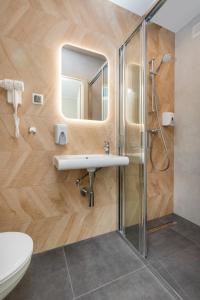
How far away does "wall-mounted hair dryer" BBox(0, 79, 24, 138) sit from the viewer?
46.9 inches

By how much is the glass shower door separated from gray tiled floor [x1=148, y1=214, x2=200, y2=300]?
19 centimetres

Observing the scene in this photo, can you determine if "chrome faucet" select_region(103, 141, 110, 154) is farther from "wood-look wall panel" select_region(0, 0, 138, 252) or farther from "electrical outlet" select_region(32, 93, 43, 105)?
"electrical outlet" select_region(32, 93, 43, 105)

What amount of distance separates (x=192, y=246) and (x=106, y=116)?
1.56 m

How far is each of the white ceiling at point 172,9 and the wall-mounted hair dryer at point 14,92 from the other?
1447 millimetres

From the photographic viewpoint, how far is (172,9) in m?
1.68

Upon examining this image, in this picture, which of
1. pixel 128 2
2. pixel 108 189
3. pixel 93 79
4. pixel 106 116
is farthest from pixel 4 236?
pixel 128 2

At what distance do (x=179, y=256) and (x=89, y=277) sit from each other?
0.81m

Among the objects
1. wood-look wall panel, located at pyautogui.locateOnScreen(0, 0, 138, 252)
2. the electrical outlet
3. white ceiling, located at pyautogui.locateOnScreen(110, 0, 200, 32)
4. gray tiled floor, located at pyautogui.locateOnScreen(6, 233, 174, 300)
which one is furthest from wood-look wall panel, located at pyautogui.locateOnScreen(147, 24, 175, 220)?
the electrical outlet

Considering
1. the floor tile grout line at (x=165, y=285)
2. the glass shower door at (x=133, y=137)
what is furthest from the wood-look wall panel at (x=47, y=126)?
the floor tile grout line at (x=165, y=285)

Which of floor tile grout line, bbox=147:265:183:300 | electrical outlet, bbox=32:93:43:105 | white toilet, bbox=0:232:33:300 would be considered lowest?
floor tile grout line, bbox=147:265:183:300

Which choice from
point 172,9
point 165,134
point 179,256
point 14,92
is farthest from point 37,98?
point 179,256

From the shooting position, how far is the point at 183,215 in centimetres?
202

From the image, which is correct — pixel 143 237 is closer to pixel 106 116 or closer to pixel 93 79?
pixel 106 116

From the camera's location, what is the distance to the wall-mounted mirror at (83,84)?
1504mm
